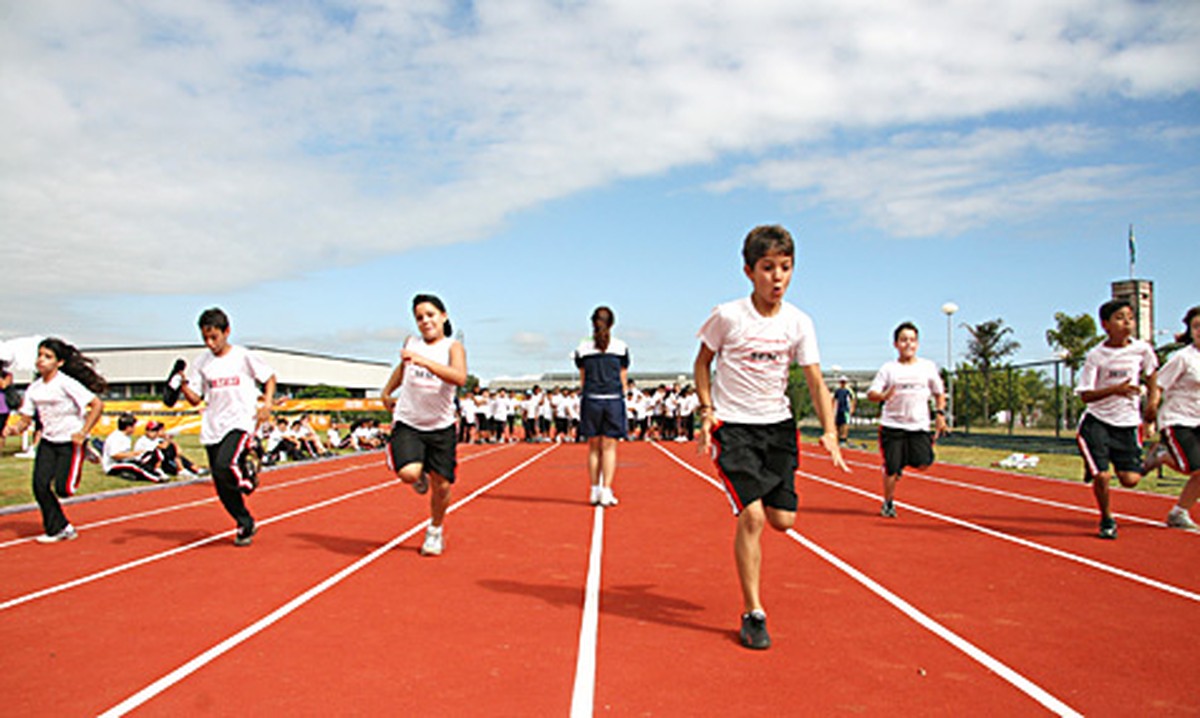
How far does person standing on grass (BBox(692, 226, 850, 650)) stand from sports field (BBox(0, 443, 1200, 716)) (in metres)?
0.61

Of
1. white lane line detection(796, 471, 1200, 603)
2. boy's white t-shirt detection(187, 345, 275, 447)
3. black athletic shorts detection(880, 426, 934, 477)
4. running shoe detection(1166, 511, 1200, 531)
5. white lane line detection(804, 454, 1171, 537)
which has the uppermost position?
boy's white t-shirt detection(187, 345, 275, 447)

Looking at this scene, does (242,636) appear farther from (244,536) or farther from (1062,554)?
(1062,554)

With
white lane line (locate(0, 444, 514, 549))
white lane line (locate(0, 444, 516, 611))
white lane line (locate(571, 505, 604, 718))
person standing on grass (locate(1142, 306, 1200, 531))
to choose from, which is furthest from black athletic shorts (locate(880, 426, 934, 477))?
white lane line (locate(0, 444, 514, 549))

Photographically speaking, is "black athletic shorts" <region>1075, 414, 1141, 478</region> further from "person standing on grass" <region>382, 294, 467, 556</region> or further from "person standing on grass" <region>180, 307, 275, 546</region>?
"person standing on grass" <region>180, 307, 275, 546</region>

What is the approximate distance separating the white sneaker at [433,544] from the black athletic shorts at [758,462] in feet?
9.82

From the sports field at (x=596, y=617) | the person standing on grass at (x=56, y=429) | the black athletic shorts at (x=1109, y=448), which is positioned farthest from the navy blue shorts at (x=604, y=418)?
the person standing on grass at (x=56, y=429)

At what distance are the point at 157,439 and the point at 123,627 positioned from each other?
Result: 35.3 ft

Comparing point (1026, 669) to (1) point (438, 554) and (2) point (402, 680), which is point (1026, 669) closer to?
(2) point (402, 680)

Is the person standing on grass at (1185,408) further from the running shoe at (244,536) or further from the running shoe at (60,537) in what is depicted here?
the running shoe at (60,537)

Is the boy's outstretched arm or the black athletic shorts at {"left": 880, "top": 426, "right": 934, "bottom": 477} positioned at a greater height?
the boy's outstretched arm

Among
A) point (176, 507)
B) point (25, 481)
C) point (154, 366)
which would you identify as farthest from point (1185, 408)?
point (154, 366)

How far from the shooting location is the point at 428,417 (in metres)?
6.63

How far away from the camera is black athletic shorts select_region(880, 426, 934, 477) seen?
8.84 m

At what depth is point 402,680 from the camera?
12.4 ft
